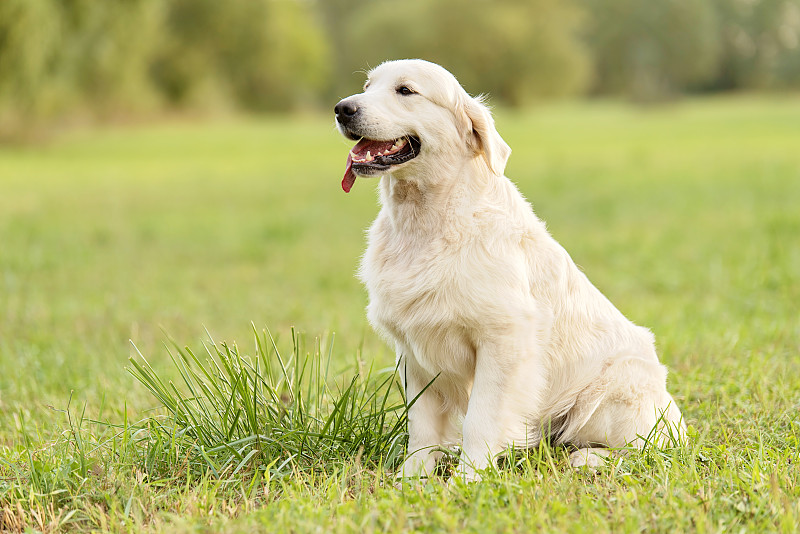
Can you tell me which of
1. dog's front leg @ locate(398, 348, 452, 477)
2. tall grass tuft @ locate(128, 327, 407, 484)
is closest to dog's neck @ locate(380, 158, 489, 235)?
dog's front leg @ locate(398, 348, 452, 477)

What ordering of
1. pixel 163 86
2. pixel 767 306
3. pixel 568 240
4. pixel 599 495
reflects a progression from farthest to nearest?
pixel 163 86 → pixel 568 240 → pixel 767 306 → pixel 599 495

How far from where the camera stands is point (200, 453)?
3107 millimetres

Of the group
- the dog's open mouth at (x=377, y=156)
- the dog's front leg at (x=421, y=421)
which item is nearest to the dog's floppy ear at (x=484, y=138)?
the dog's open mouth at (x=377, y=156)

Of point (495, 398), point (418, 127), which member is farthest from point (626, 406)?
point (418, 127)

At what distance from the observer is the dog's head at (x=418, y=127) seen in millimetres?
3228

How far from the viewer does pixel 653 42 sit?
192ft

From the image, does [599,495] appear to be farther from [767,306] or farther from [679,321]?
[767,306]

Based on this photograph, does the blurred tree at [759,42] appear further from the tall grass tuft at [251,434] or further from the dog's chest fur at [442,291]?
the tall grass tuft at [251,434]

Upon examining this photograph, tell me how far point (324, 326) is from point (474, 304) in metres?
3.31

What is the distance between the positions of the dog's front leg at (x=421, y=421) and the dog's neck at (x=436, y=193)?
532mm

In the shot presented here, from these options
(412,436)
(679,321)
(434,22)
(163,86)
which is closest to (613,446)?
(412,436)

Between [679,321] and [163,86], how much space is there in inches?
1578

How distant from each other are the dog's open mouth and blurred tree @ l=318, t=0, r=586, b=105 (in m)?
44.8

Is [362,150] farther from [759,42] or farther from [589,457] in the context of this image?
[759,42]
